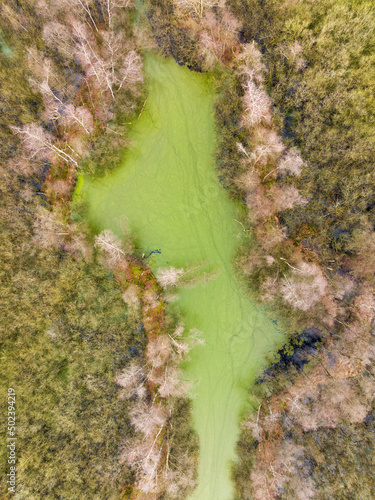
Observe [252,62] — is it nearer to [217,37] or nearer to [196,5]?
[217,37]

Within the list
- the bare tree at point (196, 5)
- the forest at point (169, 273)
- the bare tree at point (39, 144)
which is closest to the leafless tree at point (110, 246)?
the forest at point (169, 273)

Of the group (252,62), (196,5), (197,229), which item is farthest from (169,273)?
(196,5)

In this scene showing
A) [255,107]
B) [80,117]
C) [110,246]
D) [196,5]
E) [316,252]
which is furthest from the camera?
[316,252]

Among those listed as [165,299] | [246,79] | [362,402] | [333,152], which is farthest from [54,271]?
[362,402]

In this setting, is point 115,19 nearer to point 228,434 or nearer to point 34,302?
point 34,302

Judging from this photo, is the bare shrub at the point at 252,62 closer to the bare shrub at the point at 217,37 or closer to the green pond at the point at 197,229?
the bare shrub at the point at 217,37

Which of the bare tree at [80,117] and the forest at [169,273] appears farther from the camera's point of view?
the bare tree at [80,117]

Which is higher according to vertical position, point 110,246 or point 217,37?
point 217,37

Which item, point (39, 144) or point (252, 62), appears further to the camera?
point (39, 144)
